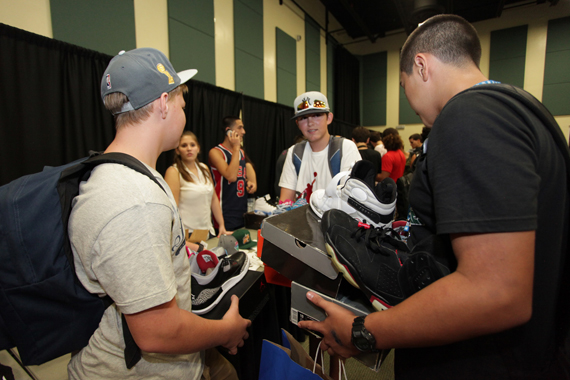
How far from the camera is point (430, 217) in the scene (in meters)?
0.66

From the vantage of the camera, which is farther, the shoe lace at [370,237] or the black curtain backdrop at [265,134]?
the black curtain backdrop at [265,134]

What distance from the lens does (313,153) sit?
2.08 metres

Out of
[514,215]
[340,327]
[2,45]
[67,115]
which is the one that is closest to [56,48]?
[2,45]

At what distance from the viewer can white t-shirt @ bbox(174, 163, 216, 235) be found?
2.47 metres

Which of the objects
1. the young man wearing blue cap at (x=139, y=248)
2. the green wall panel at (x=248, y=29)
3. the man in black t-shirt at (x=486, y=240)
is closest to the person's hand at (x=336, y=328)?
the man in black t-shirt at (x=486, y=240)

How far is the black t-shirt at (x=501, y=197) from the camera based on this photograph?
45 centimetres

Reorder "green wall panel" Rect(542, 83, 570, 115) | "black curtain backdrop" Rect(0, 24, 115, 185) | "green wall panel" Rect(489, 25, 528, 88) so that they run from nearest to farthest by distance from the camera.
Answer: "black curtain backdrop" Rect(0, 24, 115, 185) → "green wall panel" Rect(542, 83, 570, 115) → "green wall panel" Rect(489, 25, 528, 88)

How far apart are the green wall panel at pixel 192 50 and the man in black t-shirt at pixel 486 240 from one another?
392 cm

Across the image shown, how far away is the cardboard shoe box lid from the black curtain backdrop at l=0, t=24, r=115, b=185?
265cm

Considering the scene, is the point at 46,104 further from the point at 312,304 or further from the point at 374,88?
the point at 374,88

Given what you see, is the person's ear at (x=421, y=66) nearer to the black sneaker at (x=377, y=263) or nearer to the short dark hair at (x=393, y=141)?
the black sneaker at (x=377, y=263)

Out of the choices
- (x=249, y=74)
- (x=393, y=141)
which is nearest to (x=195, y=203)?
(x=393, y=141)

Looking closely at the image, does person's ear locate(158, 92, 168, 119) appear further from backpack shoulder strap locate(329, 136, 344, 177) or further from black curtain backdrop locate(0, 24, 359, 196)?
black curtain backdrop locate(0, 24, 359, 196)

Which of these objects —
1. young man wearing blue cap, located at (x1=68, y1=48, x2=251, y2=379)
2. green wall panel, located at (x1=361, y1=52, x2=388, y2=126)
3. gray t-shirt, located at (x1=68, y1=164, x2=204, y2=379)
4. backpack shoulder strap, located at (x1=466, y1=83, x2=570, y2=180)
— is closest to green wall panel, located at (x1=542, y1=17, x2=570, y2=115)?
green wall panel, located at (x1=361, y1=52, x2=388, y2=126)
